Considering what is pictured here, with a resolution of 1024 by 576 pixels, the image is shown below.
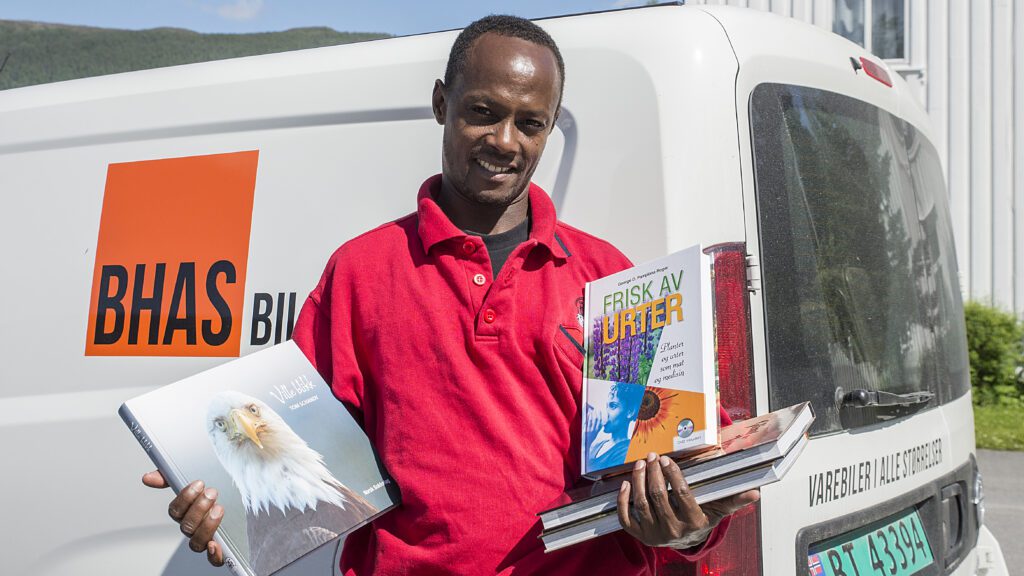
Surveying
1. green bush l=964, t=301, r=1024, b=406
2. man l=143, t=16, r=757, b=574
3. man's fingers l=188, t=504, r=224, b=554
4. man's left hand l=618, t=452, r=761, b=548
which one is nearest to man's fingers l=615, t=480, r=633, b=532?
man's left hand l=618, t=452, r=761, b=548

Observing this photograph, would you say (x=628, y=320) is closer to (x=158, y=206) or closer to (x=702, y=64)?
(x=702, y=64)

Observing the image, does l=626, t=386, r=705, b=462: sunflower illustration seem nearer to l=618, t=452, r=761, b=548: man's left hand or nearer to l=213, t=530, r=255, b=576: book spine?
l=618, t=452, r=761, b=548: man's left hand

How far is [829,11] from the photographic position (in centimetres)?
1038

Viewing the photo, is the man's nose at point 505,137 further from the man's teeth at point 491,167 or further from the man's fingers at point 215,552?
the man's fingers at point 215,552

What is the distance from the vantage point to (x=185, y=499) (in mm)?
1450

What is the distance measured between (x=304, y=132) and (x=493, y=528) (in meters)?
1.24

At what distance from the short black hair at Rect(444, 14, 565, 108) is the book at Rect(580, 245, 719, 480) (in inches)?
15.7

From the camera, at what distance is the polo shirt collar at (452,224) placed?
1.62 m

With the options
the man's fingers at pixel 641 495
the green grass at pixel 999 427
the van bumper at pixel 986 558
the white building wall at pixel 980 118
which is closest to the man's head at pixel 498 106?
the man's fingers at pixel 641 495

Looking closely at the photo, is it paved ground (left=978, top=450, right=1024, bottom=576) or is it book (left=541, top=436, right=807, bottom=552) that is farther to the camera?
paved ground (left=978, top=450, right=1024, bottom=576)

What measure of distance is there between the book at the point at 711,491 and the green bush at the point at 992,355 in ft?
26.7

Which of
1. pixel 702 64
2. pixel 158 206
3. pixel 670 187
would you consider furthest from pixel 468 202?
pixel 158 206

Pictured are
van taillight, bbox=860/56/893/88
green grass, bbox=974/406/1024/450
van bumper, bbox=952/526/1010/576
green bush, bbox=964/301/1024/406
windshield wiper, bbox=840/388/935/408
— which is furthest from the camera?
green bush, bbox=964/301/1024/406

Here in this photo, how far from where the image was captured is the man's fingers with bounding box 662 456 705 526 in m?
1.35
